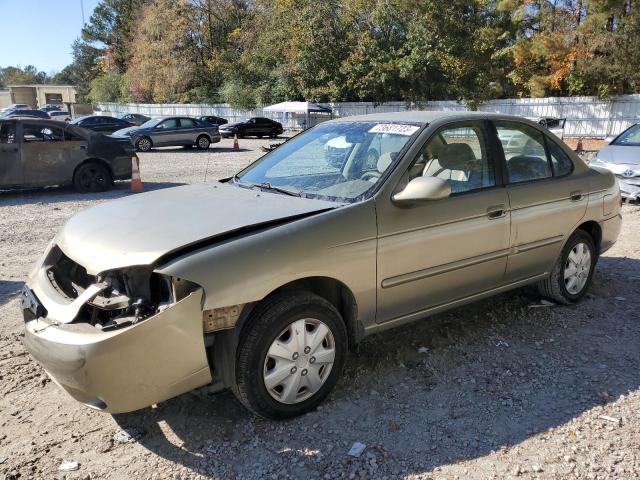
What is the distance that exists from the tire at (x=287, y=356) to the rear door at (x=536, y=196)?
70.4 inches

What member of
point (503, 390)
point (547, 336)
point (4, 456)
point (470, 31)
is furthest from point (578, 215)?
point (470, 31)

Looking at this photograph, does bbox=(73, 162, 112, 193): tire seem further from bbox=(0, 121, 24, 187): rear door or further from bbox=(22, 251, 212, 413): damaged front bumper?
bbox=(22, 251, 212, 413): damaged front bumper

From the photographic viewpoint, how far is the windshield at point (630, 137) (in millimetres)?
10727

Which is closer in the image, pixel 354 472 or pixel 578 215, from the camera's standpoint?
pixel 354 472

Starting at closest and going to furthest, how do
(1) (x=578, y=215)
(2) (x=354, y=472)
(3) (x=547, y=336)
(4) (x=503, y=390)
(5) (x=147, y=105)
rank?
(2) (x=354, y=472)
(4) (x=503, y=390)
(3) (x=547, y=336)
(1) (x=578, y=215)
(5) (x=147, y=105)

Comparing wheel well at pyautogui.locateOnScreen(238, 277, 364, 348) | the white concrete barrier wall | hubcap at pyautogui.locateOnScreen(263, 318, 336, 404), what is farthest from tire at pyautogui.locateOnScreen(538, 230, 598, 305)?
the white concrete barrier wall

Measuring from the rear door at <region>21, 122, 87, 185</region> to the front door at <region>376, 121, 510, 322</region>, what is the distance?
30.8ft

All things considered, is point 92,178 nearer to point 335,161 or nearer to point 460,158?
point 335,161

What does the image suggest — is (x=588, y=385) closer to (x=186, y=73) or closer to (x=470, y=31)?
(x=470, y=31)

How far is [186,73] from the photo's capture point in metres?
47.2

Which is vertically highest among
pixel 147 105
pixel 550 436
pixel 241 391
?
pixel 147 105

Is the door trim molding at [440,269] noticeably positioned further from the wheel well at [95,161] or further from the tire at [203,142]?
the tire at [203,142]

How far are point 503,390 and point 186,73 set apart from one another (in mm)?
47924

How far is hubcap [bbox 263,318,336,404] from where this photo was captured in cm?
309
